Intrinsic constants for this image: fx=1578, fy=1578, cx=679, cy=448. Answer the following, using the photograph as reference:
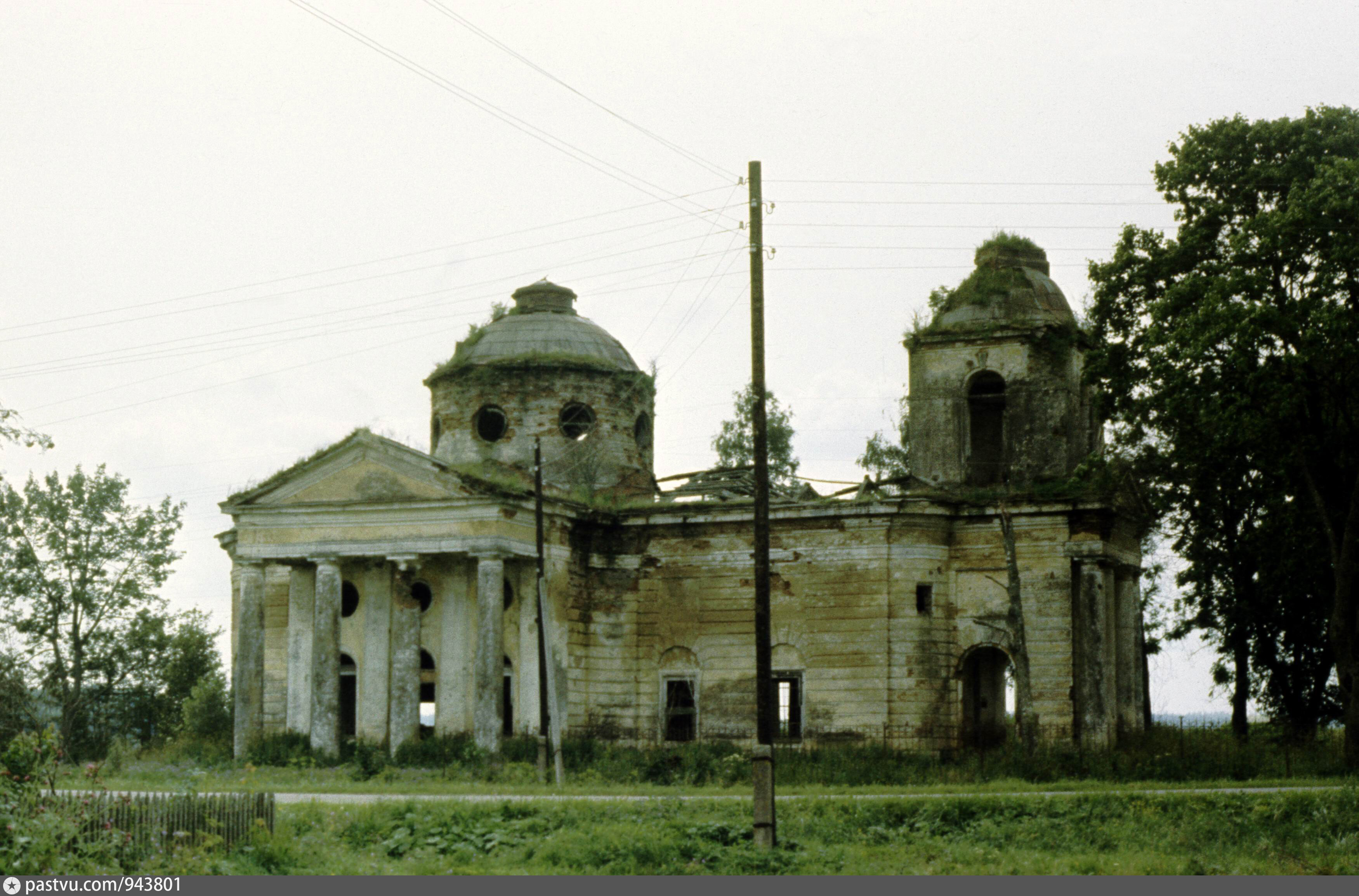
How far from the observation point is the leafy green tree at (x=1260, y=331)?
81.7ft

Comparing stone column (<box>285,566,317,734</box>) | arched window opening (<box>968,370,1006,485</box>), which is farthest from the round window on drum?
stone column (<box>285,566,317,734</box>)

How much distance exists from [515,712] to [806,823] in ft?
39.7

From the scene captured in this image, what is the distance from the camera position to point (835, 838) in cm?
1848

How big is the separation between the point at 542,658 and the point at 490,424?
8.49 meters

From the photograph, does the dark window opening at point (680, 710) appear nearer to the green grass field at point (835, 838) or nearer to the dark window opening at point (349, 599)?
the dark window opening at point (349, 599)

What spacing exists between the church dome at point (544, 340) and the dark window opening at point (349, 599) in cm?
562

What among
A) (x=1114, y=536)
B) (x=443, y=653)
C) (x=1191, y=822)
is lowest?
(x=1191, y=822)

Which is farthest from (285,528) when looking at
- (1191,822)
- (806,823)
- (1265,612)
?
(1265,612)

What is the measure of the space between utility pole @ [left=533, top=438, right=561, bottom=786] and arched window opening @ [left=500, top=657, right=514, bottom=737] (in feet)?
6.59

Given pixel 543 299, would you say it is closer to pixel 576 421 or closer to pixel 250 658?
pixel 576 421

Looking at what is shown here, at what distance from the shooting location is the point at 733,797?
21078mm

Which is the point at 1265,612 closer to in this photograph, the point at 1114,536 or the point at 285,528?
the point at 1114,536

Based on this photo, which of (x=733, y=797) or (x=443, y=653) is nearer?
(x=733, y=797)

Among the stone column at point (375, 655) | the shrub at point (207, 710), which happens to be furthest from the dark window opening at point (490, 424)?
the shrub at point (207, 710)
